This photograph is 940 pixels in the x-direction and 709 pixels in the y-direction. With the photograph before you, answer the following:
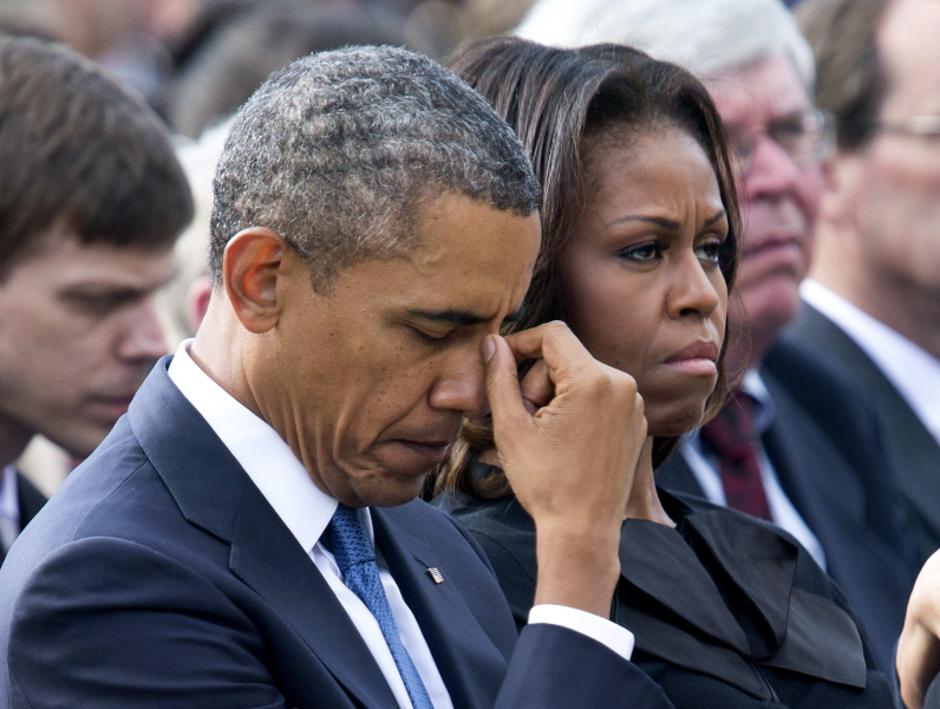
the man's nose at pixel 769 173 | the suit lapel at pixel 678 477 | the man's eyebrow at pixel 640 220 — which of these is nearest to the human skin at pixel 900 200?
the man's nose at pixel 769 173

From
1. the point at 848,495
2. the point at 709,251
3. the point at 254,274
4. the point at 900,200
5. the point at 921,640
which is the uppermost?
the point at 254,274

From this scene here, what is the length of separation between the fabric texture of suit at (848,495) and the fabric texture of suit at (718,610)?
1041mm

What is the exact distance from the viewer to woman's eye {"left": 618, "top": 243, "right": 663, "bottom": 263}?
3.10 meters

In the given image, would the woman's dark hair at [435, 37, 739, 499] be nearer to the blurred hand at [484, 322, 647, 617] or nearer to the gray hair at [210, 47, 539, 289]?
the blurred hand at [484, 322, 647, 617]

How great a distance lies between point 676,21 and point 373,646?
2.85 meters

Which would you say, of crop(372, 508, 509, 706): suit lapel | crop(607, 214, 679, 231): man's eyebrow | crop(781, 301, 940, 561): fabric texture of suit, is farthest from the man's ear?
crop(781, 301, 940, 561): fabric texture of suit

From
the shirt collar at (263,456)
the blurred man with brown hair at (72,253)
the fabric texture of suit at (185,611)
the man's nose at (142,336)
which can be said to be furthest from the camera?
the man's nose at (142,336)

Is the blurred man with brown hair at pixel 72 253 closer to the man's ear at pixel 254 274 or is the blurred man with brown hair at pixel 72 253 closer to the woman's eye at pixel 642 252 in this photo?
the woman's eye at pixel 642 252

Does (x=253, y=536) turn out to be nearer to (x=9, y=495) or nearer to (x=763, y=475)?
(x=9, y=495)

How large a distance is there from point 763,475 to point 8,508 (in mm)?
1988

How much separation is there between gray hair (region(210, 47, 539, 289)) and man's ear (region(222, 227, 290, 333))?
0.09ft

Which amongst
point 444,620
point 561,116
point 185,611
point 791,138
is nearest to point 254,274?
point 185,611

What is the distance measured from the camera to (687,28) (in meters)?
4.90

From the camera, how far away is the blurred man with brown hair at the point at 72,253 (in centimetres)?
400
